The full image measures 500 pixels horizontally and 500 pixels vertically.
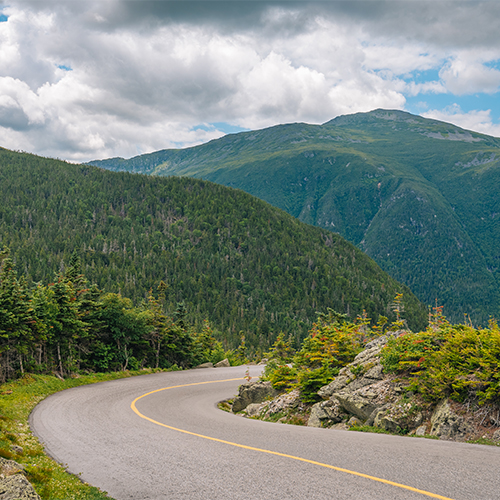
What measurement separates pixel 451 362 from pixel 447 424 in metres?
2.22

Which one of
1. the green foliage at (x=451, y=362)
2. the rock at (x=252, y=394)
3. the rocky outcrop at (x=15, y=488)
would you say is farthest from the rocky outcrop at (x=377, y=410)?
the rocky outcrop at (x=15, y=488)

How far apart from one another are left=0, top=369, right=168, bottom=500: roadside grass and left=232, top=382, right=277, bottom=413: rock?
12312mm

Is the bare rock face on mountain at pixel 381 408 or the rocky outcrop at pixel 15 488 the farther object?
the bare rock face on mountain at pixel 381 408

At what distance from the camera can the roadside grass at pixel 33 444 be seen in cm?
872

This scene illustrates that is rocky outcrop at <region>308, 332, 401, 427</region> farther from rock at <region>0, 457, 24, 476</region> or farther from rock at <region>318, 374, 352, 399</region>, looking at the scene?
rock at <region>0, 457, 24, 476</region>

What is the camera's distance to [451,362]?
13359 millimetres

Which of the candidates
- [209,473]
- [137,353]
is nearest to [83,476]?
[209,473]

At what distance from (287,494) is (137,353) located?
39154 millimetres

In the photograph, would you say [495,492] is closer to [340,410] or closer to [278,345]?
[340,410]

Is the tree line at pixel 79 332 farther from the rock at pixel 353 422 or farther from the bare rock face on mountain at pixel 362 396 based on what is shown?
the rock at pixel 353 422

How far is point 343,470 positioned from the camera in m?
8.62

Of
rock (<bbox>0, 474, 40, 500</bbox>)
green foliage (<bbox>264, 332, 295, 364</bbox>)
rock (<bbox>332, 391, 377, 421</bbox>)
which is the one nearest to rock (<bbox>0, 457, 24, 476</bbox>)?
rock (<bbox>0, 474, 40, 500</bbox>)

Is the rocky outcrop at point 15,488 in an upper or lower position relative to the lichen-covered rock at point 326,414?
upper

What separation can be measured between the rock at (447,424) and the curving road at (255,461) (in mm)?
1131
